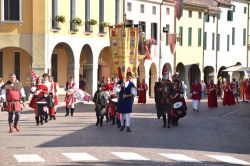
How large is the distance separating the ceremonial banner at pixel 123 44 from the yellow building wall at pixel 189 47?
21.7m

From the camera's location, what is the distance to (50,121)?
3097 centimetres

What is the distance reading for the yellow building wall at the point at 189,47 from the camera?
68.9 m

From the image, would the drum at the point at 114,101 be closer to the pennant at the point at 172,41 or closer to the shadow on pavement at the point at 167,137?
the shadow on pavement at the point at 167,137

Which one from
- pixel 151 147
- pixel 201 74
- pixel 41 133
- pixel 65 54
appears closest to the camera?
pixel 151 147

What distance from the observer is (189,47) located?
70688 mm

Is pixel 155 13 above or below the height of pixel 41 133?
above

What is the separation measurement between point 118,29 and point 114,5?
9.46 meters

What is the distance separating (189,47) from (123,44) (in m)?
25.2

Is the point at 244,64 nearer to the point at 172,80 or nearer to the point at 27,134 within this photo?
the point at 172,80

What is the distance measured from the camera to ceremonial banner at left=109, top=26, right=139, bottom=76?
46.1 m

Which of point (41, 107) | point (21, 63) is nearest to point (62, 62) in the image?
point (21, 63)

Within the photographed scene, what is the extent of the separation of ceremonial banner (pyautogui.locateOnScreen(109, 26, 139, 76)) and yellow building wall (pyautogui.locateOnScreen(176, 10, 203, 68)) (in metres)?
21.7

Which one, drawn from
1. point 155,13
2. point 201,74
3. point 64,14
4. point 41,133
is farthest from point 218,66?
point 41,133

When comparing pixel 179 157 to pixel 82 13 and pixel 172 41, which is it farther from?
pixel 172 41
